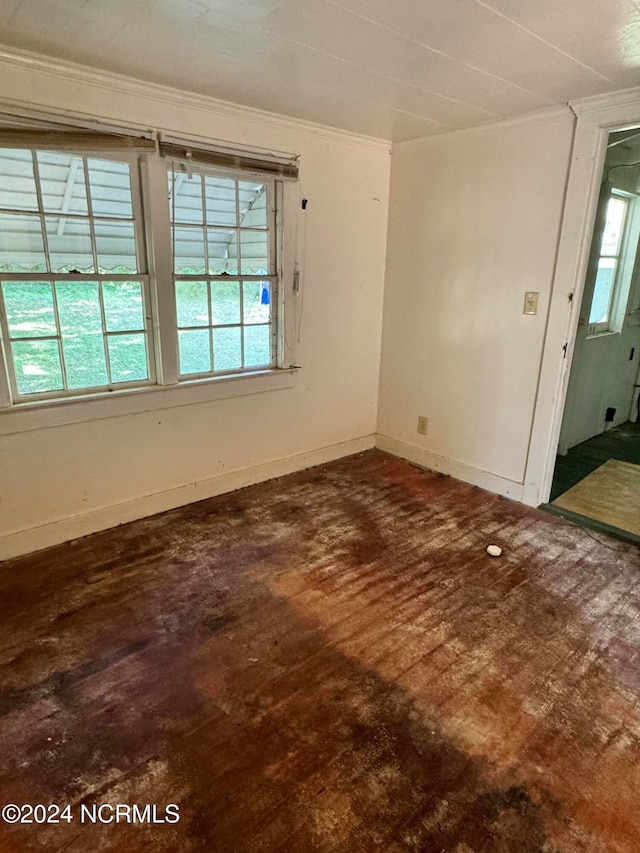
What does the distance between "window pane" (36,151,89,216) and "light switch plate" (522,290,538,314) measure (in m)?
2.52

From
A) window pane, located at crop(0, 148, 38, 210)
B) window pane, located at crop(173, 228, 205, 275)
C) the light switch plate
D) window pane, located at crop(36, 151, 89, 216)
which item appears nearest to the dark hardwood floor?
the light switch plate

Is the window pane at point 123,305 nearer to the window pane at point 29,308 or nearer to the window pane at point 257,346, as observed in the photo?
the window pane at point 29,308

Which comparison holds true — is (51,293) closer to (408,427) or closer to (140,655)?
(140,655)

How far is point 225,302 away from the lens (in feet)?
10.1

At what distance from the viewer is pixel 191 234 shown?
2848 mm

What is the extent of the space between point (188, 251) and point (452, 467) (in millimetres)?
2317

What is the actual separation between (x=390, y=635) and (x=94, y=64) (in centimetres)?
283

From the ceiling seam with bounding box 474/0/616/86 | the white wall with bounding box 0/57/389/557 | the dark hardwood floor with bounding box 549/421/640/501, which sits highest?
the ceiling seam with bounding box 474/0/616/86

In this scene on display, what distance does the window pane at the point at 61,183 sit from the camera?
2326mm

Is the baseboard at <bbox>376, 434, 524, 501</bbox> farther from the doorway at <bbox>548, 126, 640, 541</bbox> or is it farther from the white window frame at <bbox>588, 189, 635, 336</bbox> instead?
the white window frame at <bbox>588, 189, 635, 336</bbox>

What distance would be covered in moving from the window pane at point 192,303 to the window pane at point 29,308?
0.68m

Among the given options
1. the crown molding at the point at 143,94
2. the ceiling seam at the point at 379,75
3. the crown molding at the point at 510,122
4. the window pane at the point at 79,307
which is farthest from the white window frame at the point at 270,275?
the crown molding at the point at 510,122

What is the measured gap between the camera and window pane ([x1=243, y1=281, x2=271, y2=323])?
319 cm

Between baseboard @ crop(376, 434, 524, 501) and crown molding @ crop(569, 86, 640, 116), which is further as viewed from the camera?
baseboard @ crop(376, 434, 524, 501)
